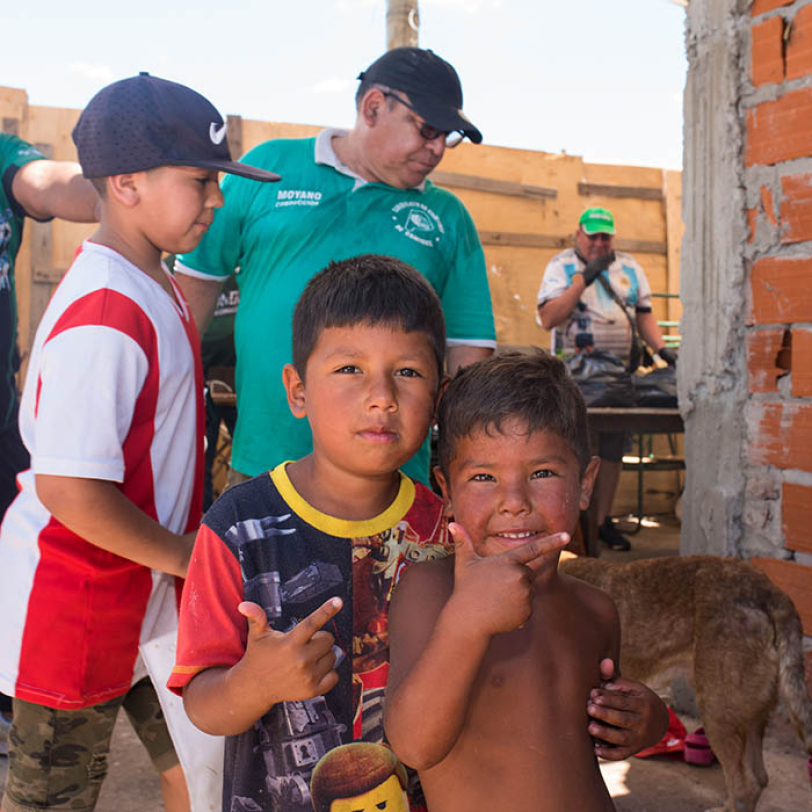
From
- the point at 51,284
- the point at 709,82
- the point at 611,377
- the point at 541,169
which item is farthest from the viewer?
the point at 541,169

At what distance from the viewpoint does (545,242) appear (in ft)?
28.4

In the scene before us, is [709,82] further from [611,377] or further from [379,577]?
[379,577]

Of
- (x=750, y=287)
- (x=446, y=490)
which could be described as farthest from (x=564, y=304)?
(x=446, y=490)

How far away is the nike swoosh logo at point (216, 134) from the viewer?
1.93 m

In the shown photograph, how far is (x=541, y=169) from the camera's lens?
8.76 m

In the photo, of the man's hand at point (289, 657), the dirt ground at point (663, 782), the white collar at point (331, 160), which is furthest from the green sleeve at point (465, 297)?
the dirt ground at point (663, 782)

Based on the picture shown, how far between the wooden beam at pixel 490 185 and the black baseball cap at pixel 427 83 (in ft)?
18.5

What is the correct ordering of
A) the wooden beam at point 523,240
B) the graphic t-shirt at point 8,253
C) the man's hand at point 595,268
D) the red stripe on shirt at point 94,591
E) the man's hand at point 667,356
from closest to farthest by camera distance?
the red stripe on shirt at point 94,591 < the graphic t-shirt at point 8,253 < the man's hand at point 667,356 < the man's hand at point 595,268 < the wooden beam at point 523,240

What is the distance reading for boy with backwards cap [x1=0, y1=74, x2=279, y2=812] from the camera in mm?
1675

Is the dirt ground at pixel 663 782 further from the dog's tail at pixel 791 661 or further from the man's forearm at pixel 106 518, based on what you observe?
the man's forearm at pixel 106 518

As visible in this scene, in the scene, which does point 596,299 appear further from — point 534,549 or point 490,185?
point 534,549

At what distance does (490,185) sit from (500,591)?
25.2 ft

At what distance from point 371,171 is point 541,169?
21.5ft

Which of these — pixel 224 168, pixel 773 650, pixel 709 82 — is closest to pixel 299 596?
pixel 224 168
